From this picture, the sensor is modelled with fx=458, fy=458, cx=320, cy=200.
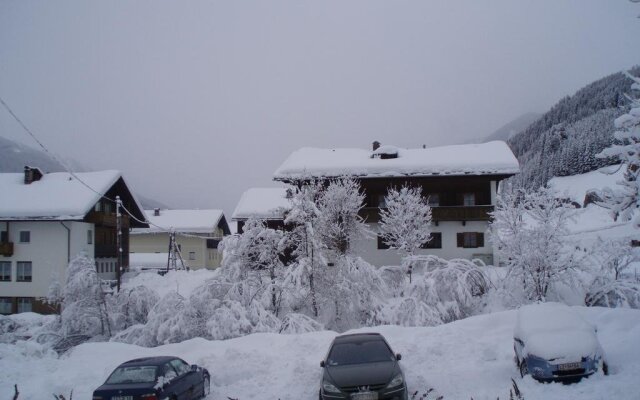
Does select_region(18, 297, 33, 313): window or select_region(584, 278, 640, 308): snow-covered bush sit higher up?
select_region(584, 278, 640, 308): snow-covered bush

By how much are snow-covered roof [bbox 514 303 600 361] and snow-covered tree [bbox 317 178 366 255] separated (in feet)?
54.5

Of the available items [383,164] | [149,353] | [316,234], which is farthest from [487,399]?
[383,164]

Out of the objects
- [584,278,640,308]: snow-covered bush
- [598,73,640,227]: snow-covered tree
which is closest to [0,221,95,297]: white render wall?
[584,278,640,308]: snow-covered bush

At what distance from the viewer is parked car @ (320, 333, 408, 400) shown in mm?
8375

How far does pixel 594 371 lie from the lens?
8.94 meters

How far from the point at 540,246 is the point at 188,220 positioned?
49.6m

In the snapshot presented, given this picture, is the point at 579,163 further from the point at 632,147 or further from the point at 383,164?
the point at 632,147

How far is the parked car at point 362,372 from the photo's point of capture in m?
8.38

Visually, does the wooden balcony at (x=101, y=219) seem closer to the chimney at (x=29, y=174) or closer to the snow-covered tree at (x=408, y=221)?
the chimney at (x=29, y=174)

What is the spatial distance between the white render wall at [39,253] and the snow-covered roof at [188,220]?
22354 mm

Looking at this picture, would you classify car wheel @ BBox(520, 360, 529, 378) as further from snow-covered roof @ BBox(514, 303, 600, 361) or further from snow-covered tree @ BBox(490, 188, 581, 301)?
snow-covered tree @ BBox(490, 188, 581, 301)

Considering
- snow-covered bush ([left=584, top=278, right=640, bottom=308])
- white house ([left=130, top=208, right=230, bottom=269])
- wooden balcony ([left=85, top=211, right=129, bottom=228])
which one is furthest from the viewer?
white house ([left=130, top=208, right=230, bottom=269])

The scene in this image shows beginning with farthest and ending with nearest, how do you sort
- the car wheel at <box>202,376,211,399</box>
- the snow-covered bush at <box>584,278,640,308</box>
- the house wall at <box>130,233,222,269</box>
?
the house wall at <box>130,233,222,269</box> → the snow-covered bush at <box>584,278,640,308</box> → the car wheel at <box>202,376,211,399</box>

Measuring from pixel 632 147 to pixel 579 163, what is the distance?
88.4 m
